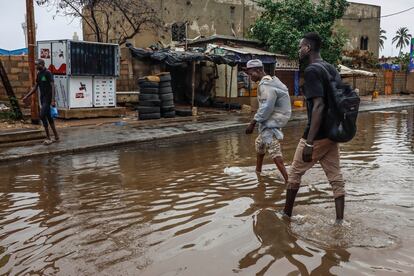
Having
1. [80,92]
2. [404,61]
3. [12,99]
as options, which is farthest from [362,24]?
[12,99]

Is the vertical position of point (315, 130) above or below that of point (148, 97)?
below

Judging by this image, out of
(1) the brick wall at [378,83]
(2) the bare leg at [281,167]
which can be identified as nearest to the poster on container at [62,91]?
(2) the bare leg at [281,167]

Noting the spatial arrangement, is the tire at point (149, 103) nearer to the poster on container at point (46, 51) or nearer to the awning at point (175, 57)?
the awning at point (175, 57)

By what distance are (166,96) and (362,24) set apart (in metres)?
27.2

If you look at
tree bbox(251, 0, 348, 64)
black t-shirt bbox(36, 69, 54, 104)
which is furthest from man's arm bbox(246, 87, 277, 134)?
tree bbox(251, 0, 348, 64)

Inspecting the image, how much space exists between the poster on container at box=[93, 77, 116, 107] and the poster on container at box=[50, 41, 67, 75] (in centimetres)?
118

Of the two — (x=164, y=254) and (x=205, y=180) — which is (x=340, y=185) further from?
(x=205, y=180)

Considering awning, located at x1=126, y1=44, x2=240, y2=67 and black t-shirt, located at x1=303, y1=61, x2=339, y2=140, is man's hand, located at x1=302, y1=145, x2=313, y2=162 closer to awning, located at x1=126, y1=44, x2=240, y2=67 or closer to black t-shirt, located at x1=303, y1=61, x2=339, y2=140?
black t-shirt, located at x1=303, y1=61, x2=339, y2=140

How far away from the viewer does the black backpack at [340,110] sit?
13.4 ft

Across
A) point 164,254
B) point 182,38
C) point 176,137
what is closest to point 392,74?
point 182,38

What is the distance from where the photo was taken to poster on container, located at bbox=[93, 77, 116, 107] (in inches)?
604

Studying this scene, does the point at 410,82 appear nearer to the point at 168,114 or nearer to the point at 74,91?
the point at 168,114

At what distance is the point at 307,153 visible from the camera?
13.8 ft

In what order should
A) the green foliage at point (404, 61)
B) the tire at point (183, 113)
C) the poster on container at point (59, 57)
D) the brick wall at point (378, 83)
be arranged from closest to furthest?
the poster on container at point (59, 57), the tire at point (183, 113), the brick wall at point (378, 83), the green foliage at point (404, 61)
